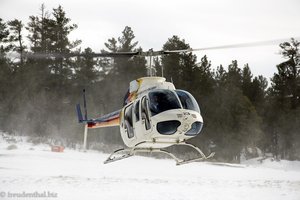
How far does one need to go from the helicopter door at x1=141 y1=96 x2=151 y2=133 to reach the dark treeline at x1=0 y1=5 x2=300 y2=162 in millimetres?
23444

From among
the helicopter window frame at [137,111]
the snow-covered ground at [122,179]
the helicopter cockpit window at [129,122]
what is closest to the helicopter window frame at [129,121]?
the helicopter cockpit window at [129,122]

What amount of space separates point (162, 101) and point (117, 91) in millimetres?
27686

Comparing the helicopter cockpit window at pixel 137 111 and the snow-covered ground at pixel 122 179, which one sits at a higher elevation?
the helicopter cockpit window at pixel 137 111

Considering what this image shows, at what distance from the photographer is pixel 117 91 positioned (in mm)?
37094

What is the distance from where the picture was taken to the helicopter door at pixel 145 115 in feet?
32.0

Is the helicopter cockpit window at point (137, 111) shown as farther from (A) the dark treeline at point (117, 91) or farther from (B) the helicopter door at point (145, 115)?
(A) the dark treeline at point (117, 91)

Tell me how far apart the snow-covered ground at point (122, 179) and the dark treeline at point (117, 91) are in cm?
666

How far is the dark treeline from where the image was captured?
34781mm

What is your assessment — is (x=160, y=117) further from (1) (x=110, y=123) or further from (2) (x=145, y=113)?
(1) (x=110, y=123)

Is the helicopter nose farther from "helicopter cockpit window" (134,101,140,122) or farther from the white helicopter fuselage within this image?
"helicopter cockpit window" (134,101,140,122)

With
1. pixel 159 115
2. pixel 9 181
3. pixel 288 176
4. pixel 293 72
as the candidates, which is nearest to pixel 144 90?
pixel 159 115

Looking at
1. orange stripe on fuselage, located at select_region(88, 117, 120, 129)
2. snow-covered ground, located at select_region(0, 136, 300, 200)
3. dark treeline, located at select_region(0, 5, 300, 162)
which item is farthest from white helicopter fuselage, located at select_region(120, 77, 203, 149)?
dark treeline, located at select_region(0, 5, 300, 162)

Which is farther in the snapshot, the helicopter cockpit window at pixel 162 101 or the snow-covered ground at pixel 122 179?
the snow-covered ground at pixel 122 179

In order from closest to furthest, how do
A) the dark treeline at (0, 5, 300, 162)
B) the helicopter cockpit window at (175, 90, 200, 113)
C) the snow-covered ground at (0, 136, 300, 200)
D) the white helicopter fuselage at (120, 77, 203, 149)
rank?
the white helicopter fuselage at (120, 77, 203, 149) → the helicopter cockpit window at (175, 90, 200, 113) → the snow-covered ground at (0, 136, 300, 200) → the dark treeline at (0, 5, 300, 162)
